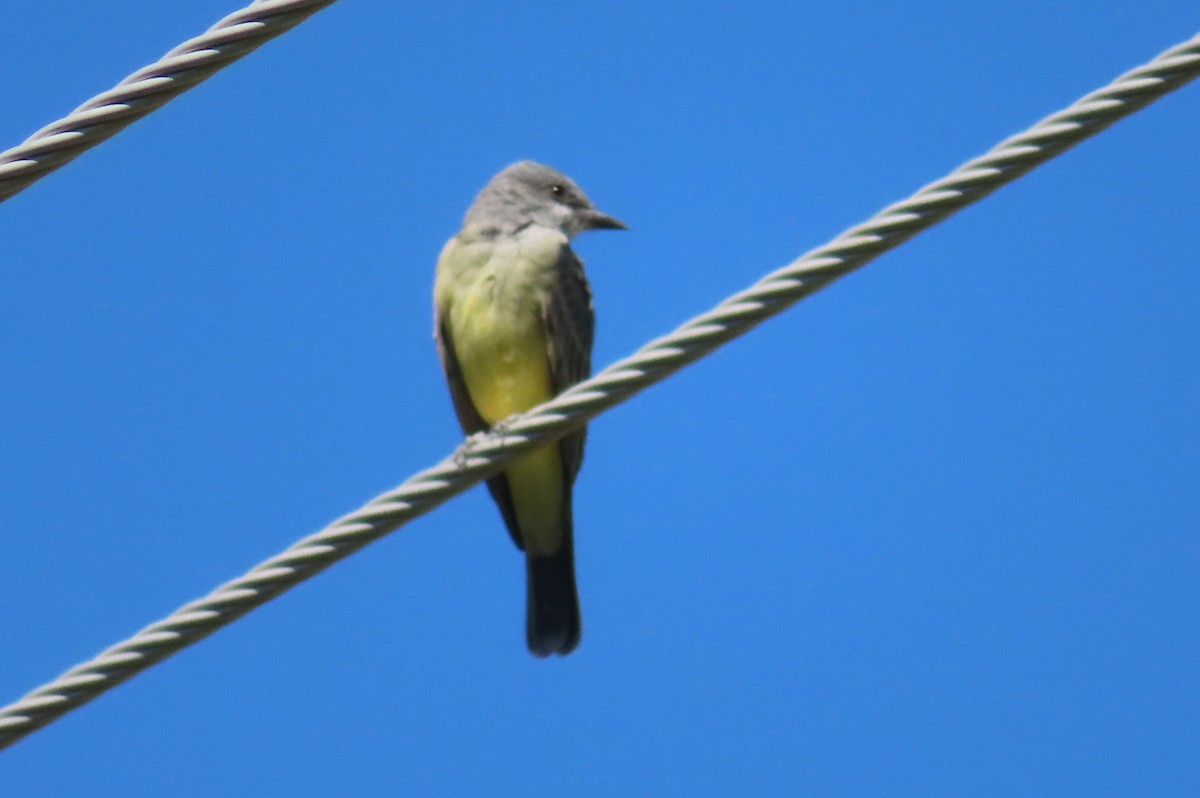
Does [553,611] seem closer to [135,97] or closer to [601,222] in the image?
[601,222]

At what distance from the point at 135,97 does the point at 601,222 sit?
4.43m

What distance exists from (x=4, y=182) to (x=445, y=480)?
1.15m

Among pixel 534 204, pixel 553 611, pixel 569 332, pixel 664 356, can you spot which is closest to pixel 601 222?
pixel 534 204

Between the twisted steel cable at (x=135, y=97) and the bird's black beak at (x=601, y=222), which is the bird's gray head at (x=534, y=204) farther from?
the twisted steel cable at (x=135, y=97)

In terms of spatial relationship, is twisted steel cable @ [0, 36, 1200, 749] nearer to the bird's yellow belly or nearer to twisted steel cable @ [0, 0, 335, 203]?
twisted steel cable @ [0, 0, 335, 203]

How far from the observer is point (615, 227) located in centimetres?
789

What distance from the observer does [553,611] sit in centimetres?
705

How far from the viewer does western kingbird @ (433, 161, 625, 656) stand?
6742mm

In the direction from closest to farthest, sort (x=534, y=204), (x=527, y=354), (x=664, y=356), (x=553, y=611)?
(x=664, y=356)
(x=527, y=354)
(x=553, y=611)
(x=534, y=204)

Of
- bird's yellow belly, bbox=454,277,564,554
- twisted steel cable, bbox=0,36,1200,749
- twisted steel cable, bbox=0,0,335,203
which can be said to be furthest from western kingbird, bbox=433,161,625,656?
twisted steel cable, bbox=0,0,335,203

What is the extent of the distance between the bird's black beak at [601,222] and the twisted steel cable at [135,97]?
4.31 m

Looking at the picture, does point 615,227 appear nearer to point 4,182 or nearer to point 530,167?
point 530,167

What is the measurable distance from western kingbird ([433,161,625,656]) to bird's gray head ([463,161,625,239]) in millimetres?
14

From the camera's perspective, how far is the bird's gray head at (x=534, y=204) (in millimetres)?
7266
